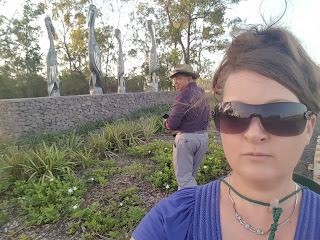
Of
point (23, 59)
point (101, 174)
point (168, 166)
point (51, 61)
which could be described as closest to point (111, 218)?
point (101, 174)

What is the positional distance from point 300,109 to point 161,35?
17.4 m

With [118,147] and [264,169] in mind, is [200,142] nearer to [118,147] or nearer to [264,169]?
[264,169]

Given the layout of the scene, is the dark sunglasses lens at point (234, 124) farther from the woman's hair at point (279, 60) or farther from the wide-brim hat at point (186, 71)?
the wide-brim hat at point (186, 71)

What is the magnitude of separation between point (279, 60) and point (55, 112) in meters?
7.10

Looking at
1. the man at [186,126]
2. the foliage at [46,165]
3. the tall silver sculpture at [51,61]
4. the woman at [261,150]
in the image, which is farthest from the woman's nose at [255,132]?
the tall silver sculpture at [51,61]

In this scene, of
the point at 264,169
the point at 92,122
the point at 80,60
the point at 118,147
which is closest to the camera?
the point at 264,169

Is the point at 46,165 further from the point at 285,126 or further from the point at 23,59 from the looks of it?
the point at 23,59

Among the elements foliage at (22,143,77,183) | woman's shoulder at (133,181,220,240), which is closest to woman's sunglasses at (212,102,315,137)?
woman's shoulder at (133,181,220,240)

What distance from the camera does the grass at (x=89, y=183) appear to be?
2.52 meters

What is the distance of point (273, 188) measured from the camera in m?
0.69

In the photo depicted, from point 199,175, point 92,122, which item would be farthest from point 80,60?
point 199,175

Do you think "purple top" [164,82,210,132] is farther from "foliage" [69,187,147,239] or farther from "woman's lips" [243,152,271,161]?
"woman's lips" [243,152,271,161]

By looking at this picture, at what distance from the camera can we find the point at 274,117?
0.66 meters

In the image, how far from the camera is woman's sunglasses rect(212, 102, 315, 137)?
0.66 m
